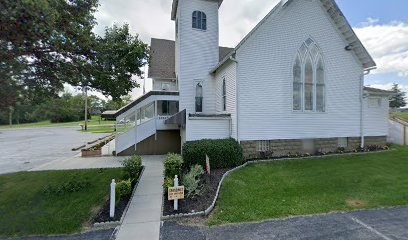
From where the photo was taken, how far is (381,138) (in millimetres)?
14523

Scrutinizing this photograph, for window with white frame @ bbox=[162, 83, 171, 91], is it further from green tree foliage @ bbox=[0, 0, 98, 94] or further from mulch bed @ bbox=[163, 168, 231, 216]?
mulch bed @ bbox=[163, 168, 231, 216]

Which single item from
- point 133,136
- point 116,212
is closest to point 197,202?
point 116,212

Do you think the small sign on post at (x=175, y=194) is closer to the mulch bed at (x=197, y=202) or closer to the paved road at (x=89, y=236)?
the mulch bed at (x=197, y=202)

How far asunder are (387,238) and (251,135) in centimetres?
726

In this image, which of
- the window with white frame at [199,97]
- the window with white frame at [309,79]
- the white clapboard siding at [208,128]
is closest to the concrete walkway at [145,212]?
the white clapboard siding at [208,128]

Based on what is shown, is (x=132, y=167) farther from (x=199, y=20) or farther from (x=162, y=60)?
Answer: (x=162, y=60)

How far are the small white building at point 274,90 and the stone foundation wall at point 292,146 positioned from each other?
62mm

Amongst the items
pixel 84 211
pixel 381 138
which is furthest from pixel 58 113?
pixel 381 138

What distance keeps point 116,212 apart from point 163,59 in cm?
1624

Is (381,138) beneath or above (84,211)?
above

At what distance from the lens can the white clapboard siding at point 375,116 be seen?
554 inches

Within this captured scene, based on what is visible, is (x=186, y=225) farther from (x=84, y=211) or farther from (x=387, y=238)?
(x=387, y=238)

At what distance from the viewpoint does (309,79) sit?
42.5 ft

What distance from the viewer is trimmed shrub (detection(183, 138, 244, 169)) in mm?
10273
